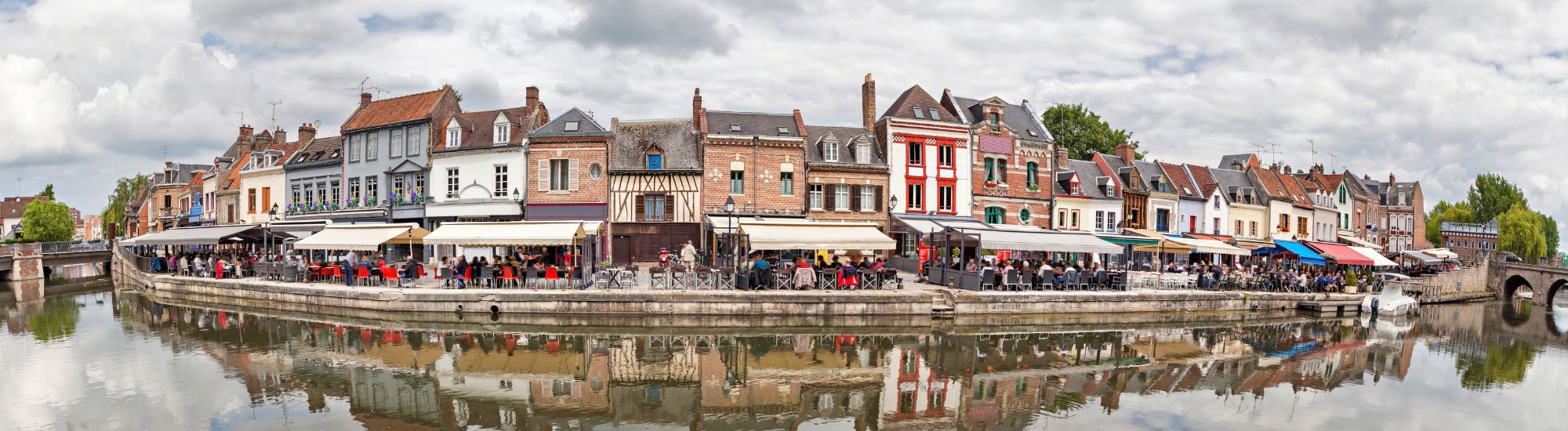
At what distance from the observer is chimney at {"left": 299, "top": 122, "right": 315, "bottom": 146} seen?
3756 cm

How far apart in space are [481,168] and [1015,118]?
829 inches

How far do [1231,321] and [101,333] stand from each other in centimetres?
2742

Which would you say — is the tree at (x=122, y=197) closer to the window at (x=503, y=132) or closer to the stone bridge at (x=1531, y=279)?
the window at (x=503, y=132)

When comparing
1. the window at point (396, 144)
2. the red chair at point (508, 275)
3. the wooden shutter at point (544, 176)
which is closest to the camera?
the red chair at point (508, 275)

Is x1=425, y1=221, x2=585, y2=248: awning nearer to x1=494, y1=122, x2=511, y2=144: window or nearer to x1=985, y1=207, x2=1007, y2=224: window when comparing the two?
x1=494, y1=122, x2=511, y2=144: window

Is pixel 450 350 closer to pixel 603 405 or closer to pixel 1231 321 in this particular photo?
pixel 603 405

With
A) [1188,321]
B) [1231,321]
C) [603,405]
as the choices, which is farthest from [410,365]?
[1231,321]

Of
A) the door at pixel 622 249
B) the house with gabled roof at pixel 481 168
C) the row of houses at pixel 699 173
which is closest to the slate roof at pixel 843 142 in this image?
the row of houses at pixel 699 173

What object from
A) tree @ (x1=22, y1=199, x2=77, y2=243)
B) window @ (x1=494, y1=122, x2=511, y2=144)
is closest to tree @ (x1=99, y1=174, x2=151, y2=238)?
tree @ (x1=22, y1=199, x2=77, y2=243)

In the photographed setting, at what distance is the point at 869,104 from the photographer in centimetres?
3228

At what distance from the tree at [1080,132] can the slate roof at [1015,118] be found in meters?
8.16

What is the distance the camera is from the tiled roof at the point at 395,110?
103ft

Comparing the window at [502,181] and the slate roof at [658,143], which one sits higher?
the slate roof at [658,143]

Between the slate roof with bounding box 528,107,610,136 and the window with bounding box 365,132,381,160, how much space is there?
7191mm
